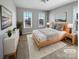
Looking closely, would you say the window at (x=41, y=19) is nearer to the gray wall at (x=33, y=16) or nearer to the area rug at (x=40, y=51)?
the gray wall at (x=33, y=16)

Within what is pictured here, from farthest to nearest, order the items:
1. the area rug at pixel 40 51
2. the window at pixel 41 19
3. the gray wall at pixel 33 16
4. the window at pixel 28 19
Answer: the window at pixel 41 19 < the window at pixel 28 19 < the gray wall at pixel 33 16 < the area rug at pixel 40 51

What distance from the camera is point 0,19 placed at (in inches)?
102

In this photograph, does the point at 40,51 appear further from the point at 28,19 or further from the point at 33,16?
the point at 33,16

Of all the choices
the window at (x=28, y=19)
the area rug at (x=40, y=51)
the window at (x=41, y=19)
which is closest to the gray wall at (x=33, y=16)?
the window at (x=28, y=19)

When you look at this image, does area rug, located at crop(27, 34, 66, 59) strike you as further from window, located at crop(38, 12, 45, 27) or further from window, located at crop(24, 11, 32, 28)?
window, located at crop(38, 12, 45, 27)

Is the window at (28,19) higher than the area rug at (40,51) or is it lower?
higher

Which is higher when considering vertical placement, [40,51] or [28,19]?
[28,19]

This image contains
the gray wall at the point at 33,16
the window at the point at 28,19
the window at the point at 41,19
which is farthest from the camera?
the window at the point at 41,19

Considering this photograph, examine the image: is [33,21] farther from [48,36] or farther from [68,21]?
[48,36]

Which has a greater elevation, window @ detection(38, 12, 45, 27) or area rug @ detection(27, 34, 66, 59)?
window @ detection(38, 12, 45, 27)

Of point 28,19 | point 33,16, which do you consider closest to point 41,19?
point 33,16

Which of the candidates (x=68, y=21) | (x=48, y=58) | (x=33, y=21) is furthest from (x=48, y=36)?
(x=33, y=21)

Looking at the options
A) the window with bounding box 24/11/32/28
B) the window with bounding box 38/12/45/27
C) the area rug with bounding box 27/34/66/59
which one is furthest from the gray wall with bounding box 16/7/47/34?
the area rug with bounding box 27/34/66/59

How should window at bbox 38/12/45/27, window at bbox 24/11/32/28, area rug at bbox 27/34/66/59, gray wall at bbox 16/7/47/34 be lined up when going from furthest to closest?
window at bbox 38/12/45/27 → window at bbox 24/11/32/28 → gray wall at bbox 16/7/47/34 → area rug at bbox 27/34/66/59
